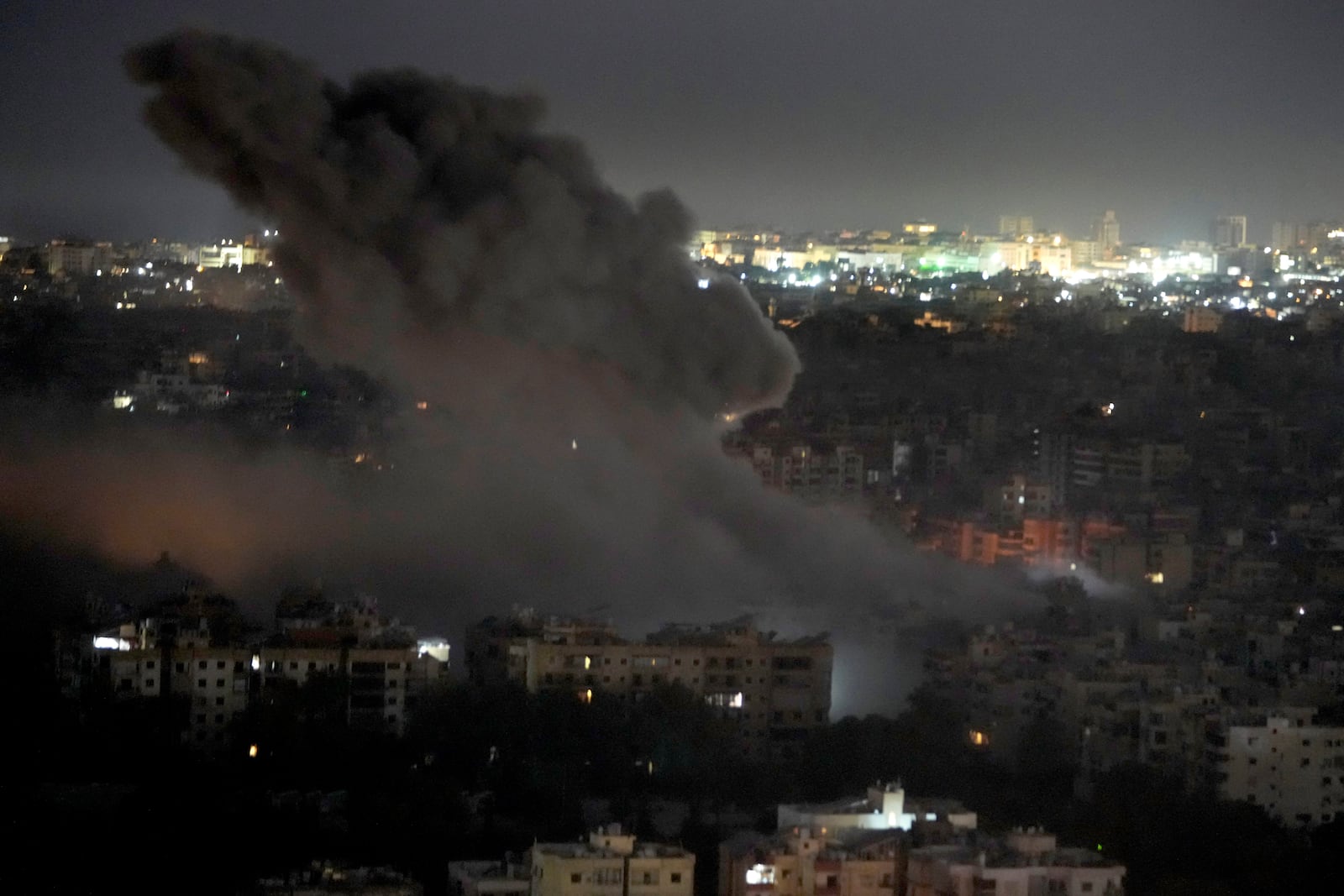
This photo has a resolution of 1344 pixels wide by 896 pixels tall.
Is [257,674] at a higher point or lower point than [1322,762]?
higher

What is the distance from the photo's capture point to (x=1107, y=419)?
2378 cm

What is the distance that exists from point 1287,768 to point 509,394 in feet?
17.5

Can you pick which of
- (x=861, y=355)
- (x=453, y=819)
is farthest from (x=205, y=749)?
(x=861, y=355)

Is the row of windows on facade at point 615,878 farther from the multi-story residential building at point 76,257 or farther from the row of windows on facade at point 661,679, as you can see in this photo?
the multi-story residential building at point 76,257

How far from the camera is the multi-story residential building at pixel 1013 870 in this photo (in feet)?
33.0

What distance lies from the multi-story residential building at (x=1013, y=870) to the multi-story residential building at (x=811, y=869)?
0.31ft

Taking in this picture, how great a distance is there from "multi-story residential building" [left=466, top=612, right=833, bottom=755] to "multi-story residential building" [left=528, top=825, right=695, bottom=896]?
3.00 meters

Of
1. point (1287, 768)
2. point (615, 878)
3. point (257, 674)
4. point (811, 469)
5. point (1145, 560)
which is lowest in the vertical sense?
point (615, 878)

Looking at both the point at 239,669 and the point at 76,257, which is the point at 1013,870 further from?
the point at 76,257

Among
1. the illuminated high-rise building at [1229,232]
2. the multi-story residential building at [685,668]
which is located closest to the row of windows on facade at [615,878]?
the multi-story residential building at [685,668]

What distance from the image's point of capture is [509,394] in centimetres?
1644

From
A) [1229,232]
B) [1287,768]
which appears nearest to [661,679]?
[1287,768]

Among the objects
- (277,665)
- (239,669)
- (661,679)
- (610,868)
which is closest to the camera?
(610,868)

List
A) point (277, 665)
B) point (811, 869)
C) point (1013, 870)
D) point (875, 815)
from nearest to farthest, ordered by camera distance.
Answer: point (1013, 870)
point (811, 869)
point (875, 815)
point (277, 665)
